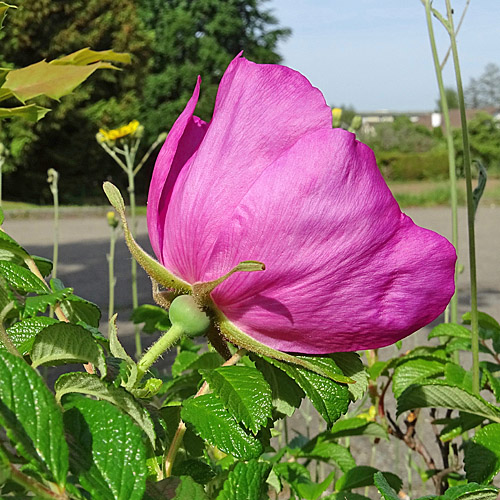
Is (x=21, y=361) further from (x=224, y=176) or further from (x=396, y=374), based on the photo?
(x=396, y=374)

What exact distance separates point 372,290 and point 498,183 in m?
14.6

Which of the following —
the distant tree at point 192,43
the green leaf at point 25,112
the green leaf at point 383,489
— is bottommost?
the green leaf at point 383,489

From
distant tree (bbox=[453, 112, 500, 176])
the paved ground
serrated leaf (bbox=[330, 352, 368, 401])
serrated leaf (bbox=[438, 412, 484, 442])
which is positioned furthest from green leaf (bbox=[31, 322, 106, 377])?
distant tree (bbox=[453, 112, 500, 176])

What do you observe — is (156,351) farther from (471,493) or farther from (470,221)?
(470,221)

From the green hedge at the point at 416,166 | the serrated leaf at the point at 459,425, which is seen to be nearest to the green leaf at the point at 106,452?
the serrated leaf at the point at 459,425

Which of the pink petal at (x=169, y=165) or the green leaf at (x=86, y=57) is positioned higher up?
the green leaf at (x=86, y=57)

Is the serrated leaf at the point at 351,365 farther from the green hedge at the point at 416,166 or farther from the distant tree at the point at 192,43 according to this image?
the green hedge at the point at 416,166

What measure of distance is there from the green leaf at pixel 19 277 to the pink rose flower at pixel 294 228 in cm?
10

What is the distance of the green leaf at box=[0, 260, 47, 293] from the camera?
398 mm

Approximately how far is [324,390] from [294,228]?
0.29 feet

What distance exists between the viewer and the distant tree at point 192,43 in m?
14.7

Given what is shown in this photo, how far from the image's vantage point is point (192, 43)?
15.5 m

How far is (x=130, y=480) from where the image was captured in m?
0.23

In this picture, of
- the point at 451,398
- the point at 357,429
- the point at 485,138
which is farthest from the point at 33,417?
the point at 485,138
